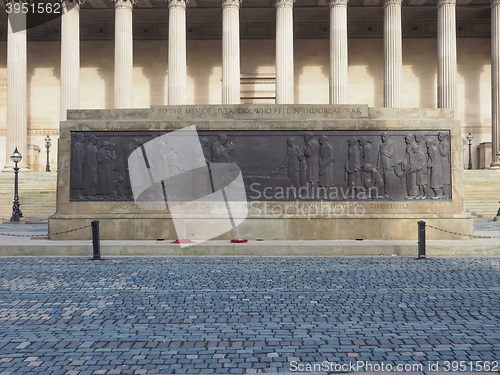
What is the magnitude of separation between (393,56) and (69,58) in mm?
25204

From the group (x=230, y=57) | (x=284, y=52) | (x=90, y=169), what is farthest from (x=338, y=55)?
(x=90, y=169)

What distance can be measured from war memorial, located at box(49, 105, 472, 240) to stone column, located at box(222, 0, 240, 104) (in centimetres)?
2175

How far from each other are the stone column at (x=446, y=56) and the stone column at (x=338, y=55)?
7.57 m

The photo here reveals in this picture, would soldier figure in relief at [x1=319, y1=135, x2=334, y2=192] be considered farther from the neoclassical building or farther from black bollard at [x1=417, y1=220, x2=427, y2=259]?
the neoclassical building

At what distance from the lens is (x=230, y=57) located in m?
35.9

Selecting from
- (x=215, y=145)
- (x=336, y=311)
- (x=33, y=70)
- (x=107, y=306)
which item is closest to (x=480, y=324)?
(x=336, y=311)

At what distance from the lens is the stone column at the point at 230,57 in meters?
35.9

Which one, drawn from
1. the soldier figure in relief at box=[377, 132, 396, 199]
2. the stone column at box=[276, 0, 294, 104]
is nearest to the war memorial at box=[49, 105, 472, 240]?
the soldier figure in relief at box=[377, 132, 396, 199]

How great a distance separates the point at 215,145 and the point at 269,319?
27.4 feet

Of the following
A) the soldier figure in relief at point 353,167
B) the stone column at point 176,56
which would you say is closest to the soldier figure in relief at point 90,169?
the soldier figure in relief at point 353,167

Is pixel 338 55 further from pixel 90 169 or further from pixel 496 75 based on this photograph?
pixel 90 169

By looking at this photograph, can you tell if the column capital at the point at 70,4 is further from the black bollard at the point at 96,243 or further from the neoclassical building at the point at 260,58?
the black bollard at the point at 96,243

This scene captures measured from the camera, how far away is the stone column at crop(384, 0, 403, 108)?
37.2 m

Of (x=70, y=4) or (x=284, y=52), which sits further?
(x=70, y=4)
